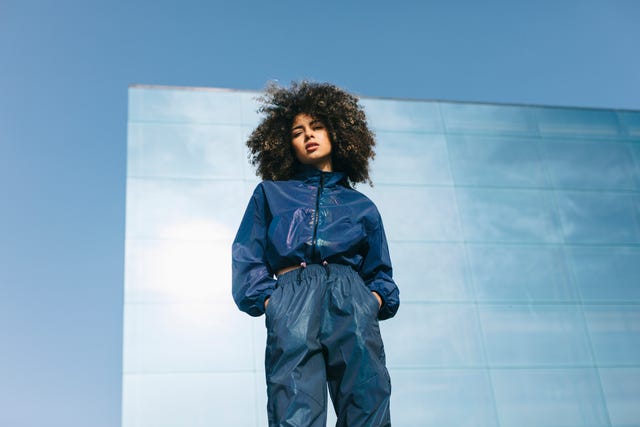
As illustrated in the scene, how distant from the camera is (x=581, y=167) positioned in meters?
8.60

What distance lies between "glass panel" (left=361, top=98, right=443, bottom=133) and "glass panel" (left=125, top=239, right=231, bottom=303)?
2.28 meters

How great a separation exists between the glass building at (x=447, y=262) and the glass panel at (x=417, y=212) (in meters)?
0.02

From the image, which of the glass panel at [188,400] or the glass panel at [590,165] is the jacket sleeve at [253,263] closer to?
the glass panel at [188,400]

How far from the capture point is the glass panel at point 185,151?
300 inches

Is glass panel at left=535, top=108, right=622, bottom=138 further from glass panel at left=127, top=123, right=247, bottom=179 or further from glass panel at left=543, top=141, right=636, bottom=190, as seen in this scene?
glass panel at left=127, top=123, right=247, bottom=179

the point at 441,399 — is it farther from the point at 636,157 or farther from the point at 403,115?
the point at 636,157

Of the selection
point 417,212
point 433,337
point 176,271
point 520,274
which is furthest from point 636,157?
point 176,271

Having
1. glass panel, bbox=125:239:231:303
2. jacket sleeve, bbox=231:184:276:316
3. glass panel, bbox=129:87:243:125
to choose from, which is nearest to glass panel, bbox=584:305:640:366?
glass panel, bbox=125:239:231:303

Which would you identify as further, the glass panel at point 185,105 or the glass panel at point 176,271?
the glass panel at point 185,105

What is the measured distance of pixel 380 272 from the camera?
2.45 m

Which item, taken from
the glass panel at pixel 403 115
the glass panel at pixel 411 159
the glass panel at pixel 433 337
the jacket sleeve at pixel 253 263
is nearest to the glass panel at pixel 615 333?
the glass panel at pixel 433 337

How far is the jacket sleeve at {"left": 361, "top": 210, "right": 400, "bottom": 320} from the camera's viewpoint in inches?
93.3

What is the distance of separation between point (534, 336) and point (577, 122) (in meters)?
2.73

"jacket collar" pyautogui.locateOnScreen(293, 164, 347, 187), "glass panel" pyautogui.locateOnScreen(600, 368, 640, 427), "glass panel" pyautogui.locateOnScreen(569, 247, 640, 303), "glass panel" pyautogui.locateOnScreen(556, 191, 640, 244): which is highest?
"glass panel" pyautogui.locateOnScreen(556, 191, 640, 244)
